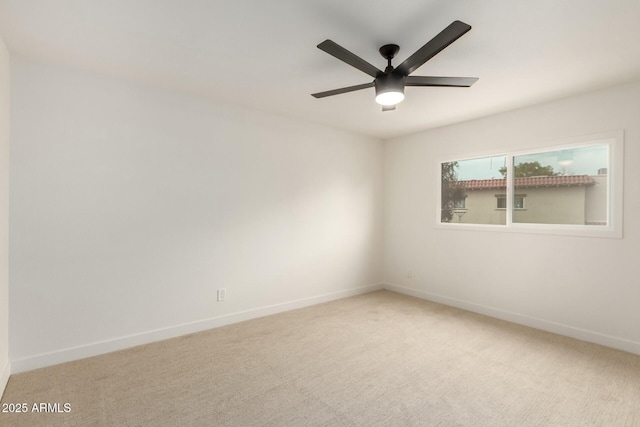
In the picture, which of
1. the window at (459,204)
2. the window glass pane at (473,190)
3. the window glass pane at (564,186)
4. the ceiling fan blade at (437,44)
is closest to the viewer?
the ceiling fan blade at (437,44)

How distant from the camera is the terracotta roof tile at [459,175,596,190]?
319cm

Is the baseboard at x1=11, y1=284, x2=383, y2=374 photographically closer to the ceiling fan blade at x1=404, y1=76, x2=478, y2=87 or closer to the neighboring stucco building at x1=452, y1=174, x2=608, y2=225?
the neighboring stucco building at x1=452, y1=174, x2=608, y2=225

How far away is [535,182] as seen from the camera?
3.49m

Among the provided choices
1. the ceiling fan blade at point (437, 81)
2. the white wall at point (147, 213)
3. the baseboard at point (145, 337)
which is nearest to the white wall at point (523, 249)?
the white wall at point (147, 213)

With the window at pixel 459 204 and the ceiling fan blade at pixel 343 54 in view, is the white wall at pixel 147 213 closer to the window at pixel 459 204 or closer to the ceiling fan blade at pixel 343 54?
the window at pixel 459 204

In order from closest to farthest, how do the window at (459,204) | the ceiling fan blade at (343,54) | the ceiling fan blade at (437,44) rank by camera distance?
the ceiling fan blade at (437,44) → the ceiling fan blade at (343,54) → the window at (459,204)

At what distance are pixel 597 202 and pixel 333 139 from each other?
304cm

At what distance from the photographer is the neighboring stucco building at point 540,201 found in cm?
308

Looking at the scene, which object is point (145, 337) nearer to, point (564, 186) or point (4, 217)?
point (4, 217)

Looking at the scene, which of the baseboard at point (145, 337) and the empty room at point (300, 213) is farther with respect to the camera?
the baseboard at point (145, 337)

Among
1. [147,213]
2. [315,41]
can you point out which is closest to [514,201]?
[315,41]

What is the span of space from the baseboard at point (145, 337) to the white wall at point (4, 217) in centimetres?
16

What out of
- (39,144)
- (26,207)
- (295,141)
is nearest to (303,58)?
(295,141)

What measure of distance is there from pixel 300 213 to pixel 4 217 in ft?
8.93
